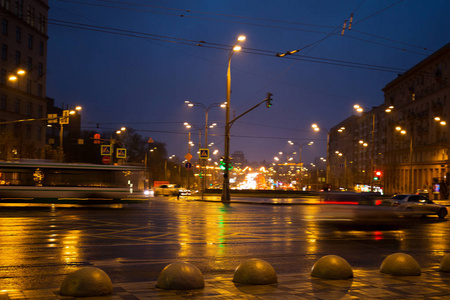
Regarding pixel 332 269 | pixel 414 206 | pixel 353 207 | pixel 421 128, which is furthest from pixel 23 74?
pixel 421 128

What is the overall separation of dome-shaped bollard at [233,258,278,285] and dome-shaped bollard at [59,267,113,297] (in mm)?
2325

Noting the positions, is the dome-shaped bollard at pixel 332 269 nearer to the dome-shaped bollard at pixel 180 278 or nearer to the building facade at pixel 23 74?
the dome-shaped bollard at pixel 180 278

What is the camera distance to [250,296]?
747 centimetres

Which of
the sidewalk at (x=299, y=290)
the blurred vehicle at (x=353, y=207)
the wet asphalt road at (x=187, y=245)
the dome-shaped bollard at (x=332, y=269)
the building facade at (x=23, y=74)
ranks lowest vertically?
the wet asphalt road at (x=187, y=245)

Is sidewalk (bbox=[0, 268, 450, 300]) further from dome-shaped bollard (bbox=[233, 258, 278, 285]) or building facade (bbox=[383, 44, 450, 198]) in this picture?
building facade (bbox=[383, 44, 450, 198])

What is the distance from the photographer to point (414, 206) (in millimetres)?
26781

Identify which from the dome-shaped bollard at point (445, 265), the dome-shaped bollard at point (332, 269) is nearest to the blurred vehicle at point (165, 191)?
the dome-shaped bollard at point (445, 265)

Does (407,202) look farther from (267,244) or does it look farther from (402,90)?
(402,90)

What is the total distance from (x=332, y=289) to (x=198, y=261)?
408cm

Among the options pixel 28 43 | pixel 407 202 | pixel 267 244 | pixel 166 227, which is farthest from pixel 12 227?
pixel 28 43

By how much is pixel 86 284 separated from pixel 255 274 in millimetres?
2824

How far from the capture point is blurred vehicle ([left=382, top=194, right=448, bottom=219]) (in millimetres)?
25481

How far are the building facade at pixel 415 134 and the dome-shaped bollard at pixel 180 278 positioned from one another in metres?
48.0

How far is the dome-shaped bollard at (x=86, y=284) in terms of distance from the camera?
283 inches
